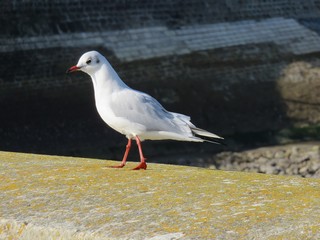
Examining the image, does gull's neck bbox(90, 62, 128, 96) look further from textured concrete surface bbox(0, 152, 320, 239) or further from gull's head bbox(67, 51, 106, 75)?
textured concrete surface bbox(0, 152, 320, 239)

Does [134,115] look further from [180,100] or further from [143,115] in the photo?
[180,100]

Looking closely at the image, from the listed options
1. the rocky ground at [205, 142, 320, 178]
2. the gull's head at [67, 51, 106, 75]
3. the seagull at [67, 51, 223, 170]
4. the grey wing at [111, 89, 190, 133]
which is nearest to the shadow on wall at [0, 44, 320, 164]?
the rocky ground at [205, 142, 320, 178]

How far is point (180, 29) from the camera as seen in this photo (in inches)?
1006

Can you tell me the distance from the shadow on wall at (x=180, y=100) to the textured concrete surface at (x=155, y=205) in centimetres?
1426

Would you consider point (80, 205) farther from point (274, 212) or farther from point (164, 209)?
point (274, 212)

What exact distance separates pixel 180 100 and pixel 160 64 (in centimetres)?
168

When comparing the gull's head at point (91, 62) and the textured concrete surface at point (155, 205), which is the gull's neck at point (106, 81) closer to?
the gull's head at point (91, 62)

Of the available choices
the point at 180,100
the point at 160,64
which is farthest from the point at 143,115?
the point at 160,64

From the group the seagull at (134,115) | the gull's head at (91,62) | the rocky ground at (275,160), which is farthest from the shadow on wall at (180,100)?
the seagull at (134,115)

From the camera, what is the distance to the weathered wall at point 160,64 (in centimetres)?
2044

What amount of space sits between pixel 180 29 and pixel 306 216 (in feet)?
71.4

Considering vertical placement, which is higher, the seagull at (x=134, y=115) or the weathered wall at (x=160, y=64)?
the weathered wall at (x=160, y=64)

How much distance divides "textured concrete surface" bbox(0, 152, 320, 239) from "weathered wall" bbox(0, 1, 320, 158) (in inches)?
566

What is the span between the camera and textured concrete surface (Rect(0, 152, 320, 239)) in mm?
3895
